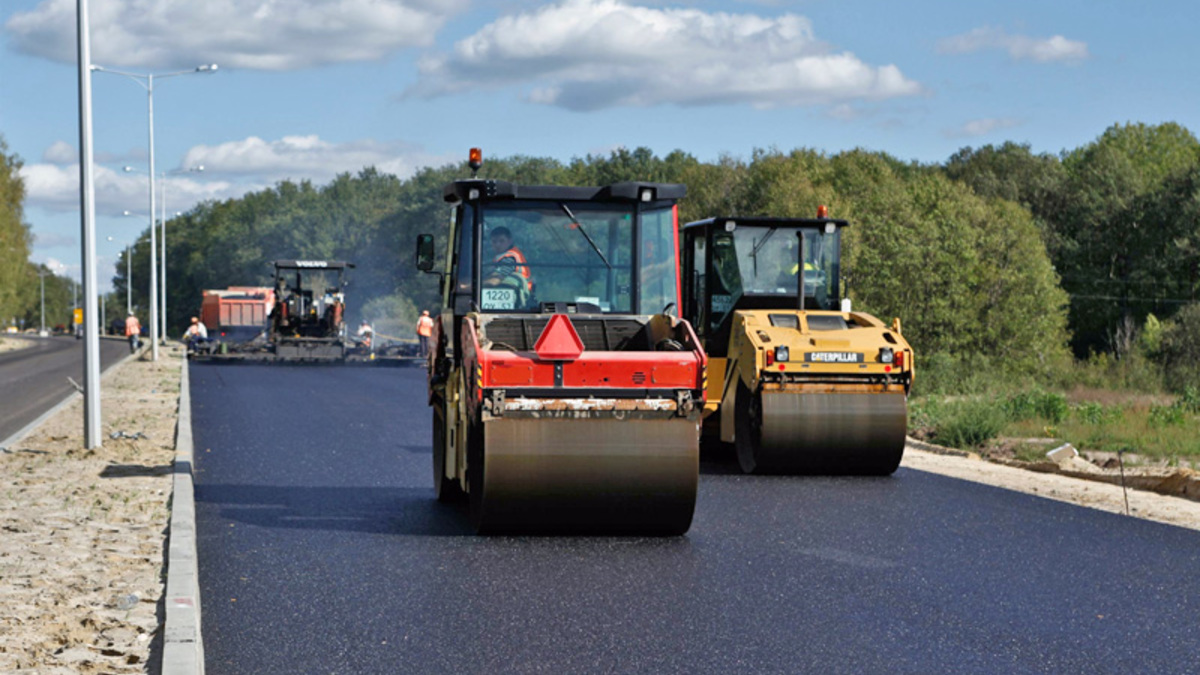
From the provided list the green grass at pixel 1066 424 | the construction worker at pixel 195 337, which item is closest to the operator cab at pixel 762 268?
the green grass at pixel 1066 424

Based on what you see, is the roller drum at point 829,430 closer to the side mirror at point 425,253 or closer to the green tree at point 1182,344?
the side mirror at point 425,253

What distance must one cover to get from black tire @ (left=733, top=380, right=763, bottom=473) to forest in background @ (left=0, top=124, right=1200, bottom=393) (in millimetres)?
9057

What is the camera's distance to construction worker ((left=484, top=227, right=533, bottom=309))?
37.3ft

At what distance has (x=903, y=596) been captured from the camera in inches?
316

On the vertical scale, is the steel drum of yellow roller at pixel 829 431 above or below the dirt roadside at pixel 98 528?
above

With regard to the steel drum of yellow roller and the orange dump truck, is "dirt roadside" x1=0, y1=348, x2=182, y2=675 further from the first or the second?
the orange dump truck

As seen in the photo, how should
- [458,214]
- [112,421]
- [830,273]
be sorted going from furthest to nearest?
[112,421] < [830,273] < [458,214]

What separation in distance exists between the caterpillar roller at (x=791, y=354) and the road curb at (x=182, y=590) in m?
5.45

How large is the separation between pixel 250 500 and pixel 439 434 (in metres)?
1.66

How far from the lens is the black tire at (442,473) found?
11648 millimetres

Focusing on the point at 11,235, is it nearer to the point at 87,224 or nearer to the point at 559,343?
the point at 87,224

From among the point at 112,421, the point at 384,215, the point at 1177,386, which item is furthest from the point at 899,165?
the point at 112,421

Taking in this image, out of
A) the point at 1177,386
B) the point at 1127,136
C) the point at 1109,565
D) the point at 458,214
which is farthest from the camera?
the point at 1127,136

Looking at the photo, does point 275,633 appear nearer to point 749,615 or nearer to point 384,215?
point 749,615
